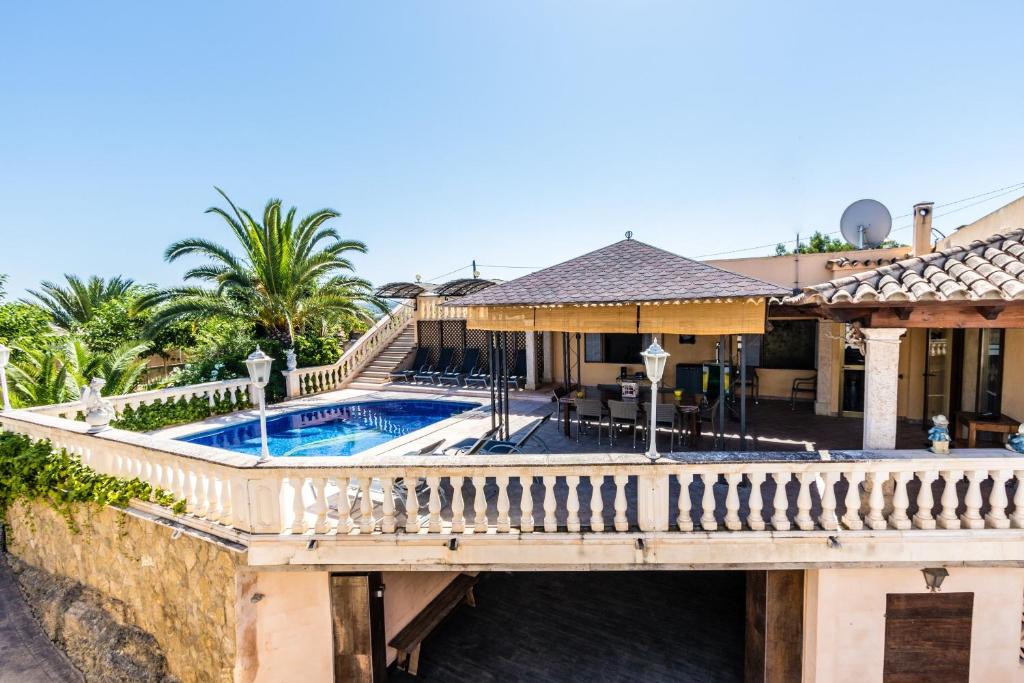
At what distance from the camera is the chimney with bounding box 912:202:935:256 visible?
1055 centimetres

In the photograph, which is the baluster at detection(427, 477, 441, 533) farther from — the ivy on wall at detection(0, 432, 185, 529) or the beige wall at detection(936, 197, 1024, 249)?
the beige wall at detection(936, 197, 1024, 249)

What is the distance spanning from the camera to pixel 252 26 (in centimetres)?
1302

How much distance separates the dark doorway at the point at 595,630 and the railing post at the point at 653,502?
3277mm

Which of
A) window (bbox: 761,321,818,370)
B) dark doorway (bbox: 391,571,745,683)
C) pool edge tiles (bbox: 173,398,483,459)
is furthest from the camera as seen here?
window (bbox: 761,321,818,370)

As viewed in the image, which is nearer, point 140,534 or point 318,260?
point 140,534

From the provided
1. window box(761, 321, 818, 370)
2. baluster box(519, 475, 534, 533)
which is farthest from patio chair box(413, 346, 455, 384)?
baluster box(519, 475, 534, 533)

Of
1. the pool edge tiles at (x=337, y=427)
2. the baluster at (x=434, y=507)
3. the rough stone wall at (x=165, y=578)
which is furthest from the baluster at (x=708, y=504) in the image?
the pool edge tiles at (x=337, y=427)

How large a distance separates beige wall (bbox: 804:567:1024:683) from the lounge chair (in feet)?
53.0

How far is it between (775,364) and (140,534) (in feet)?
54.1

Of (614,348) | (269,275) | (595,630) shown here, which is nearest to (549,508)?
(595,630)

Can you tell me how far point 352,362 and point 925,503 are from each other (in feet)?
67.2

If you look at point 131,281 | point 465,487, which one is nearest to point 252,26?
point 465,487

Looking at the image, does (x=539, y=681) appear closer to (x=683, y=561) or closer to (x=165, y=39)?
(x=683, y=561)

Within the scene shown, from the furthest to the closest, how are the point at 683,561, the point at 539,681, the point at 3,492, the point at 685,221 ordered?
the point at 685,221 → the point at 3,492 → the point at 539,681 → the point at 683,561
